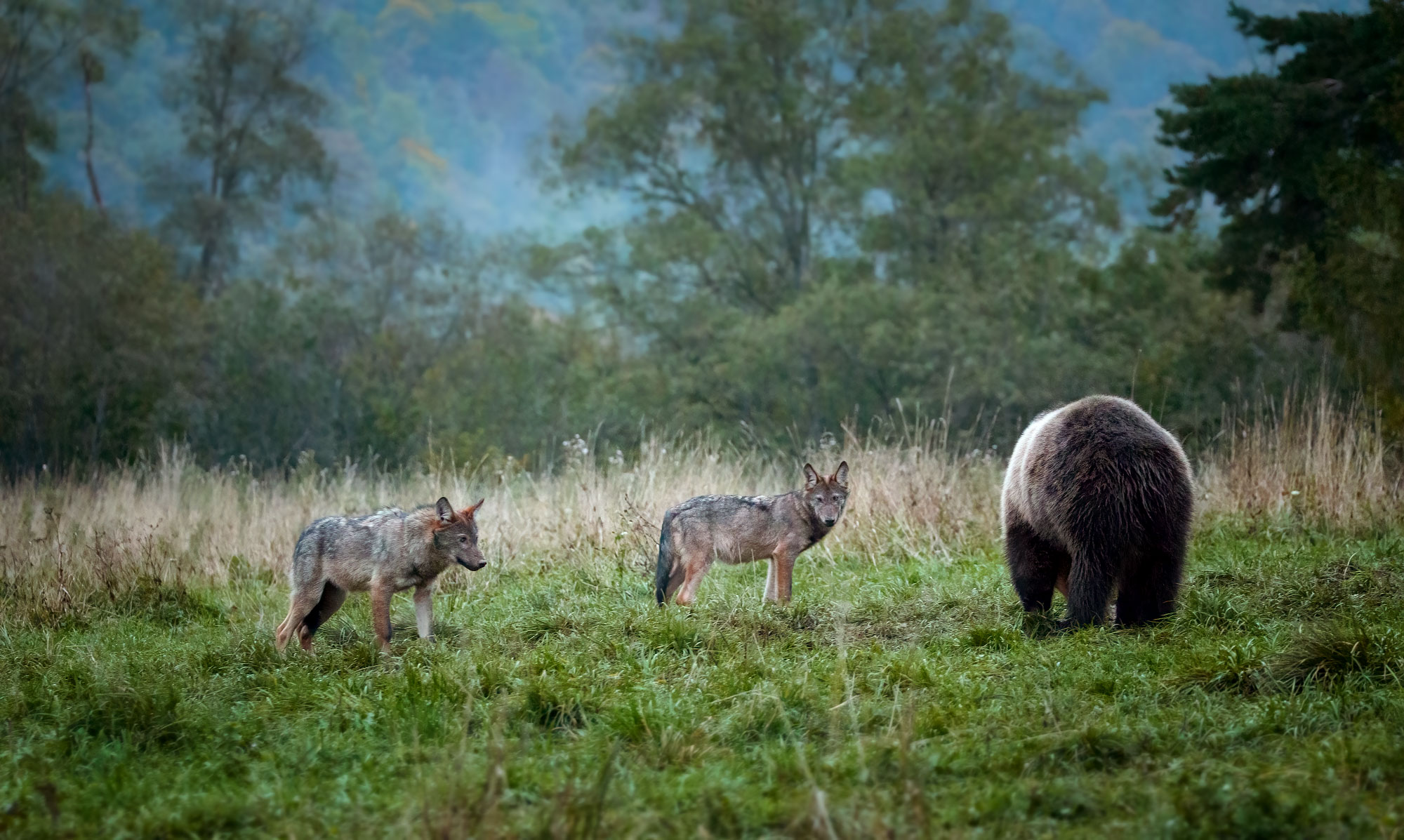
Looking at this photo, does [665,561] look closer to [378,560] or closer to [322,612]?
[378,560]

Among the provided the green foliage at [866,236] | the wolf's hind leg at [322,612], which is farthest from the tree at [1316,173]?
the wolf's hind leg at [322,612]

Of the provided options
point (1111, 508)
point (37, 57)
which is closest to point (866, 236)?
point (37, 57)

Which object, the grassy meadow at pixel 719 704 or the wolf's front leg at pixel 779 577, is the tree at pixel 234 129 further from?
the wolf's front leg at pixel 779 577

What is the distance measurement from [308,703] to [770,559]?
386 cm

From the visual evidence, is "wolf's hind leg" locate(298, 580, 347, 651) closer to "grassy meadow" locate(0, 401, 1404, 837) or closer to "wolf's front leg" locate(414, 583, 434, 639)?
"grassy meadow" locate(0, 401, 1404, 837)

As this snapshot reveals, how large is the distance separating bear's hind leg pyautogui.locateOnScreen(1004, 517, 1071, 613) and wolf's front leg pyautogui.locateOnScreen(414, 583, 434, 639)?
3.78 metres

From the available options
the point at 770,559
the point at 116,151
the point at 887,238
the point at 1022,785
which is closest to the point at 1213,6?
the point at 887,238

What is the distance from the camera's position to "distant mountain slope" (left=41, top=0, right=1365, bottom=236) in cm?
4934

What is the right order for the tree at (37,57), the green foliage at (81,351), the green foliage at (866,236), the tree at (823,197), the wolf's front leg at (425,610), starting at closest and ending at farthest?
the wolf's front leg at (425,610) < the green foliage at (81,351) < the green foliage at (866,236) < the tree at (823,197) < the tree at (37,57)

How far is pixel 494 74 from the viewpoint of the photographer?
62.9 metres

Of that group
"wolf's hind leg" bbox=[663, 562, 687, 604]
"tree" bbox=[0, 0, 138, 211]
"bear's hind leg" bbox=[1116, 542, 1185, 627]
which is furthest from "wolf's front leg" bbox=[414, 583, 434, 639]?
"tree" bbox=[0, 0, 138, 211]

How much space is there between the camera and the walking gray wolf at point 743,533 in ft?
27.6

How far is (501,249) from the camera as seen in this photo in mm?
37375

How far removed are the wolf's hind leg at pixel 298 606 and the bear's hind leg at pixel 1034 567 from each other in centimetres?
448
